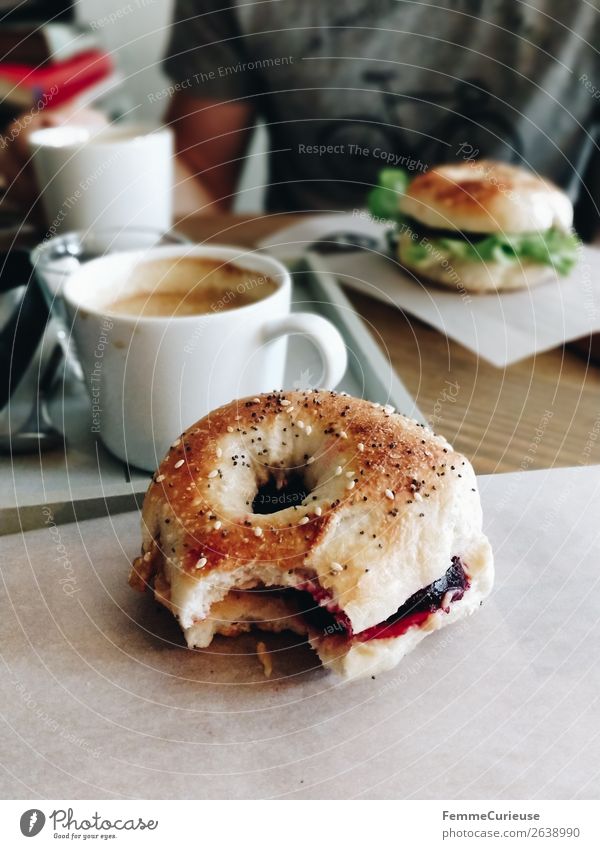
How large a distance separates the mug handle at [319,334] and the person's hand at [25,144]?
1.31m

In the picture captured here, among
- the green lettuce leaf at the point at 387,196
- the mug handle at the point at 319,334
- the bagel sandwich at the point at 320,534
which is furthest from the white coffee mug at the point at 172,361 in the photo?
the green lettuce leaf at the point at 387,196

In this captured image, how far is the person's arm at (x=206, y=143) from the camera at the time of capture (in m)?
3.00

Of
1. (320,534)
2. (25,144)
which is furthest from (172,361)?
(25,144)

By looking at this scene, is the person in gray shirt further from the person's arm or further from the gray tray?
the gray tray

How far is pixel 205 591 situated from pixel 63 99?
207cm

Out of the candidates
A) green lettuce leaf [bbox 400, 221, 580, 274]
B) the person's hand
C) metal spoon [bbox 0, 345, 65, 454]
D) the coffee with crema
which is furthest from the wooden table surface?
the person's hand

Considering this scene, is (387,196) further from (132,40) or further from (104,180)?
(132,40)

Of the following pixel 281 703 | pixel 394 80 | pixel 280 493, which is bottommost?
pixel 281 703

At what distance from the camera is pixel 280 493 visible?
39.0 inches

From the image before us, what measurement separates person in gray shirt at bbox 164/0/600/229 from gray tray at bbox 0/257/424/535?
1.39 meters

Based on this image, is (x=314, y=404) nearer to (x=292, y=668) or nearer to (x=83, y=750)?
(x=292, y=668)

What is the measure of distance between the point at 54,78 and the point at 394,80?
1.20 m

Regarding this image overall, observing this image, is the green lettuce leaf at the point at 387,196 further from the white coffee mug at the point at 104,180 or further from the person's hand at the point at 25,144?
the person's hand at the point at 25,144

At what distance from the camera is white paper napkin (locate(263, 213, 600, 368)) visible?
1.69 m
